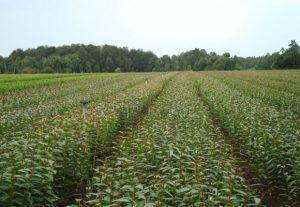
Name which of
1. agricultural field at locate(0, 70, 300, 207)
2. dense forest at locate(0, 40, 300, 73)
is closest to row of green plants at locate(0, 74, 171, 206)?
agricultural field at locate(0, 70, 300, 207)

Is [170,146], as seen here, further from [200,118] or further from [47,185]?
[200,118]

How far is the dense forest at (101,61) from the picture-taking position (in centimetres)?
10550

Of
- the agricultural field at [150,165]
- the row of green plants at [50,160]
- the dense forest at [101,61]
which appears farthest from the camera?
the dense forest at [101,61]

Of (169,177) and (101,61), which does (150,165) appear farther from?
(101,61)

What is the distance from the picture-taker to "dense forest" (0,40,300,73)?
10550 centimetres

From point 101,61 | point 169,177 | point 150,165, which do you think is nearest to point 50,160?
point 150,165

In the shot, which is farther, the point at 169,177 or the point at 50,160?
the point at 50,160

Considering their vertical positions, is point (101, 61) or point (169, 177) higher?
point (101, 61)

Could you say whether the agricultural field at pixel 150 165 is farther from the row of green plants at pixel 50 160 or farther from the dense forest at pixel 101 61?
the dense forest at pixel 101 61

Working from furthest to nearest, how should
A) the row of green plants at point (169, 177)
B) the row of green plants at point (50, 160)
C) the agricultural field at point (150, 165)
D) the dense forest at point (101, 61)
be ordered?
the dense forest at point (101, 61) → the row of green plants at point (50, 160) → the agricultural field at point (150, 165) → the row of green plants at point (169, 177)

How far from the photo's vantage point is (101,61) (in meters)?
118

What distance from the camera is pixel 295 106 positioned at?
14852 mm

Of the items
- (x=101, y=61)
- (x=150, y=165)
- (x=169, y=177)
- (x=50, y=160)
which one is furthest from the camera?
(x=101, y=61)

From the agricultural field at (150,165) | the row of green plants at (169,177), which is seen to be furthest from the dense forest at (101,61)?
the row of green plants at (169,177)
